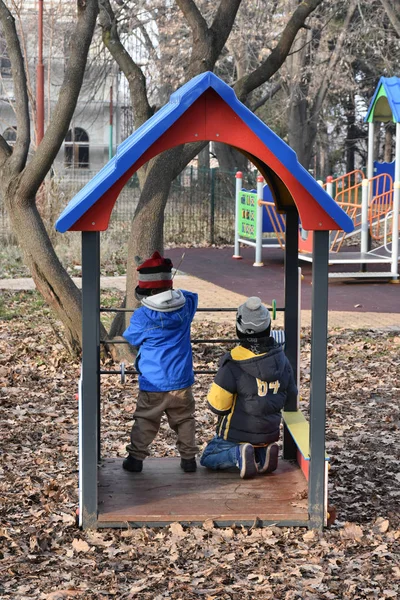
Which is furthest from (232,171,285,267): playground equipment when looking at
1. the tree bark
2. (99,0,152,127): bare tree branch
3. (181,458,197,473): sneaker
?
(181,458,197,473): sneaker

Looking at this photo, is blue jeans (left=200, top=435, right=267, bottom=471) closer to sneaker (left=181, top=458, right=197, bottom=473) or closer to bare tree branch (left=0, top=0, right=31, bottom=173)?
sneaker (left=181, top=458, right=197, bottom=473)

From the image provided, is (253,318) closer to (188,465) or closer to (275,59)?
(188,465)

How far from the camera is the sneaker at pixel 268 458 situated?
5.10m

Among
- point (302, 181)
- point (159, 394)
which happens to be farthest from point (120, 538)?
point (302, 181)

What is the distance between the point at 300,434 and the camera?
512 centimetres

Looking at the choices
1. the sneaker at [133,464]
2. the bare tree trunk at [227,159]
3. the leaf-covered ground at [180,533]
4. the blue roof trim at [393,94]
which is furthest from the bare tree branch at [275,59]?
the bare tree trunk at [227,159]

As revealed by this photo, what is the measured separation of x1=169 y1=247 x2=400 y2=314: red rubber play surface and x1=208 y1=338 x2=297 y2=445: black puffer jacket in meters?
6.69

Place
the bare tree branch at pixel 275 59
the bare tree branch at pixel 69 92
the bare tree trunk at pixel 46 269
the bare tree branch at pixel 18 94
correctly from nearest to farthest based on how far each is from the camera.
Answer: the bare tree branch at pixel 69 92, the bare tree trunk at pixel 46 269, the bare tree branch at pixel 18 94, the bare tree branch at pixel 275 59

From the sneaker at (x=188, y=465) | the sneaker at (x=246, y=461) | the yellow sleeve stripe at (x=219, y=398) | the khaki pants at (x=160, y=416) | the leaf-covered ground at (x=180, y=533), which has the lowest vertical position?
the leaf-covered ground at (x=180, y=533)

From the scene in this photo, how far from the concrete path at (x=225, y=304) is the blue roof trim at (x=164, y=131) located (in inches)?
224

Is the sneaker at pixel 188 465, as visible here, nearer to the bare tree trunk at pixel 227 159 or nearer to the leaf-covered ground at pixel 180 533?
the leaf-covered ground at pixel 180 533

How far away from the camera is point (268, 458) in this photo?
5121 millimetres

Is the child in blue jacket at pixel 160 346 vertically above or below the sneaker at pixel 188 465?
above

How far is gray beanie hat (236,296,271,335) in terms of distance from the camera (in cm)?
Result: 486
